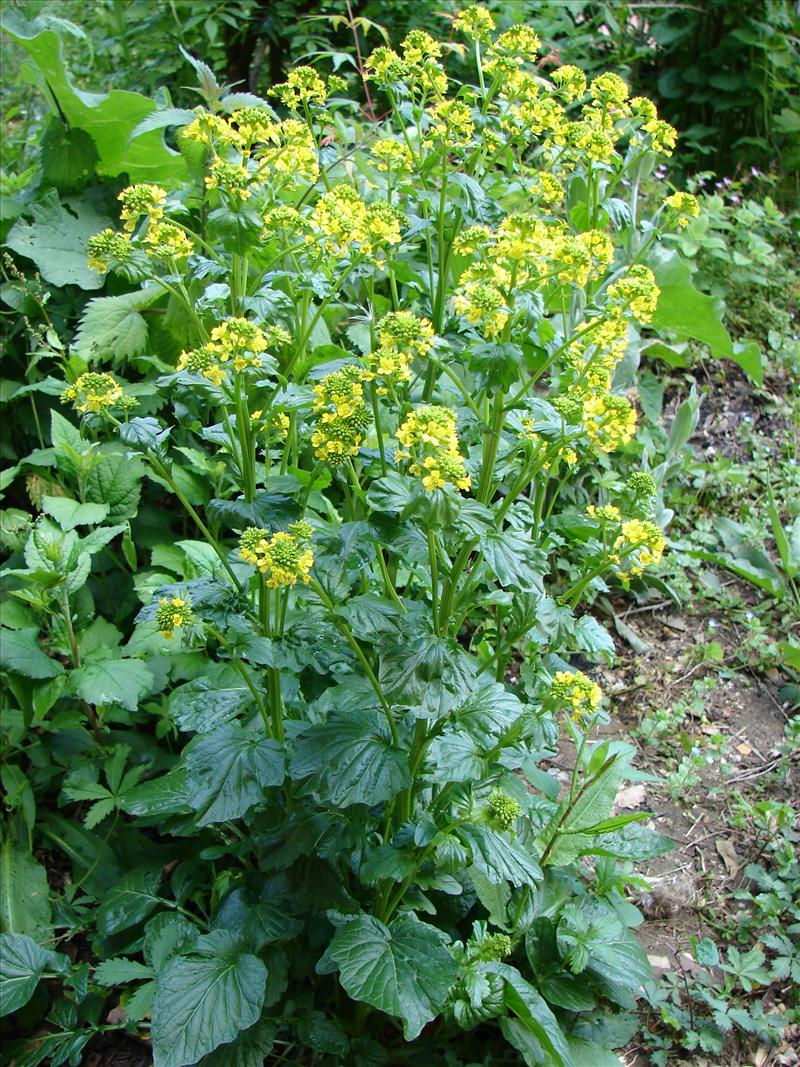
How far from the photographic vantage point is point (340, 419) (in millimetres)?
1470

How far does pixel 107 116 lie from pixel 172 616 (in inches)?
87.5

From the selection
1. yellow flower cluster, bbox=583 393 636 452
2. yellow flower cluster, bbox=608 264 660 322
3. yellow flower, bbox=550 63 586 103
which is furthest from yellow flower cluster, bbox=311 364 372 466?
yellow flower, bbox=550 63 586 103

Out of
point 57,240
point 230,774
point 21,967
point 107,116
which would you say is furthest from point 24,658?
point 107,116

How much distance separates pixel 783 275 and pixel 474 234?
3326 mm

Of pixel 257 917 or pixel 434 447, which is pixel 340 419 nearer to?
pixel 434 447

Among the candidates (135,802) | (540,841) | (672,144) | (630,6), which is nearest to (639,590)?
(540,841)

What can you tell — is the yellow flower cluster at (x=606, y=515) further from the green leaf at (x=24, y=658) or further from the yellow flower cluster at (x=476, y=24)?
the green leaf at (x=24, y=658)

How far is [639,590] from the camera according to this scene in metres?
3.21

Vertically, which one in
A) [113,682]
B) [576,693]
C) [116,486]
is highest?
[576,693]

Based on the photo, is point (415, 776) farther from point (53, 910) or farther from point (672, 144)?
point (672, 144)

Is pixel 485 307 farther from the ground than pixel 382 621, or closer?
farther from the ground

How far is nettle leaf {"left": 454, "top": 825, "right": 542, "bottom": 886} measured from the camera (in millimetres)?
1633

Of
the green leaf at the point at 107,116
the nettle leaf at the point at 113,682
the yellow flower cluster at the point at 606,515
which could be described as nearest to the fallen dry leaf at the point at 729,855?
the yellow flower cluster at the point at 606,515

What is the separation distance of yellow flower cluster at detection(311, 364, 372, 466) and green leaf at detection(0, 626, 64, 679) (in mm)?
1131
